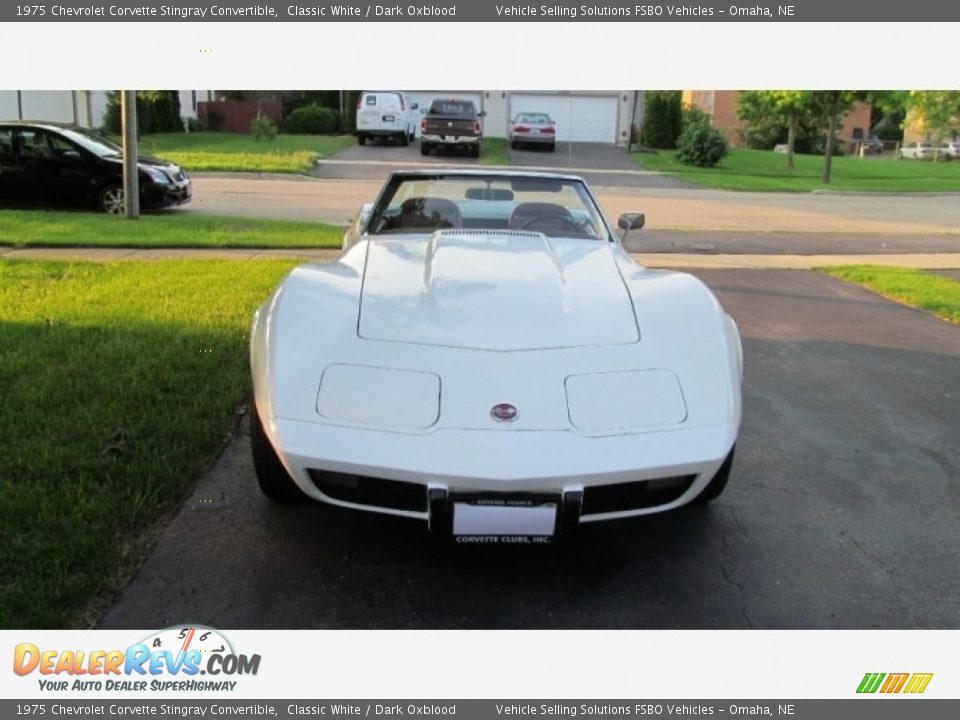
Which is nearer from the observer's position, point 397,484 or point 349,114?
point 397,484

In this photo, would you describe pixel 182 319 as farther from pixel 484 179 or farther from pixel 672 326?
pixel 672 326

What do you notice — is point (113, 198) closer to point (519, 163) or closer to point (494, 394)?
point (494, 394)

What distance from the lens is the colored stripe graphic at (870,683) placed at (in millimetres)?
2541

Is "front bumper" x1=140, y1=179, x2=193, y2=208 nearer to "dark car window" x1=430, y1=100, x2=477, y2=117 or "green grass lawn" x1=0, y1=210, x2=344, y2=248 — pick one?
"green grass lawn" x1=0, y1=210, x2=344, y2=248

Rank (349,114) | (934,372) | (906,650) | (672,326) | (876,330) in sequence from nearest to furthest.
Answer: (906,650) → (672,326) → (934,372) → (876,330) → (349,114)

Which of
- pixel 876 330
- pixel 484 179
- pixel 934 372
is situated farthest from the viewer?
pixel 876 330

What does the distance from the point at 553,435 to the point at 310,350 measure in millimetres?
915

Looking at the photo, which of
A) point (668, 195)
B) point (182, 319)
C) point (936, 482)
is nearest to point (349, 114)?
point (668, 195)

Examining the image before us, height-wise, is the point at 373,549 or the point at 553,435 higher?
the point at 553,435

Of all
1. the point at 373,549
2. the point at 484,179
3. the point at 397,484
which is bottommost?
the point at 373,549

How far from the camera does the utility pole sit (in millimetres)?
11461

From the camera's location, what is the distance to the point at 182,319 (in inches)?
242

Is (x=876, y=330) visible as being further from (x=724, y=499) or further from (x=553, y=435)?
(x=553, y=435)

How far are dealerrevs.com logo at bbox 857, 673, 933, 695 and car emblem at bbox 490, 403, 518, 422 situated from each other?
1305 millimetres
